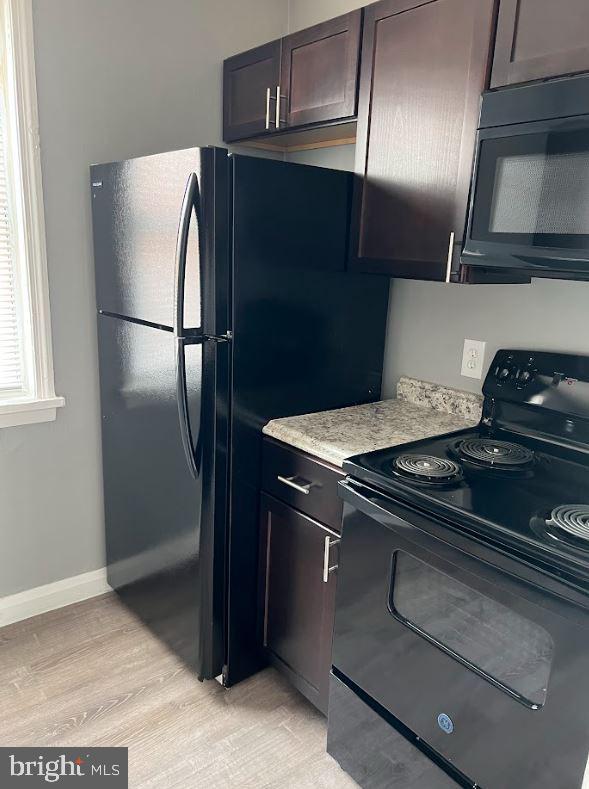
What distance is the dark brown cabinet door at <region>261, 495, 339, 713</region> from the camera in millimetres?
1754

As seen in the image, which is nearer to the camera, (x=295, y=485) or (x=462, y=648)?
(x=462, y=648)

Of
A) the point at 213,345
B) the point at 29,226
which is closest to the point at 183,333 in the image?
the point at 213,345

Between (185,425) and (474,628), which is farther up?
(185,425)

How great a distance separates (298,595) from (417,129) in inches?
55.8

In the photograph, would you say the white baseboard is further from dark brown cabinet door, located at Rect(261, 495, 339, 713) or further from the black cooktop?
the black cooktop

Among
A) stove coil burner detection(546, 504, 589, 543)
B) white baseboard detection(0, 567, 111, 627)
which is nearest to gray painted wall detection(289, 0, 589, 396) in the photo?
stove coil burner detection(546, 504, 589, 543)

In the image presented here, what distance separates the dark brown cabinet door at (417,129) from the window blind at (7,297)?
121 cm

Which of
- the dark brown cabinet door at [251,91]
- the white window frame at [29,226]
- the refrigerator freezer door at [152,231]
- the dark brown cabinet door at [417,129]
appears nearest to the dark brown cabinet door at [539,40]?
the dark brown cabinet door at [417,129]

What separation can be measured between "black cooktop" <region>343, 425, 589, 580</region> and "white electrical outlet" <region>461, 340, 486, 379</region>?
234 mm

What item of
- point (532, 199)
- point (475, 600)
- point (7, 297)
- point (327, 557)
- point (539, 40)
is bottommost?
point (327, 557)

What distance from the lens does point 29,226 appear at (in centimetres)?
209

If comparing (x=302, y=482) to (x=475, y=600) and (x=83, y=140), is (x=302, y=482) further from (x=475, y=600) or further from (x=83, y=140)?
(x=83, y=140)

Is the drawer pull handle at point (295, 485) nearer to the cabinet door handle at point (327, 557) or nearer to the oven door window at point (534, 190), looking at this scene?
the cabinet door handle at point (327, 557)

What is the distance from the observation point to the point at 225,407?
5.85 feet
